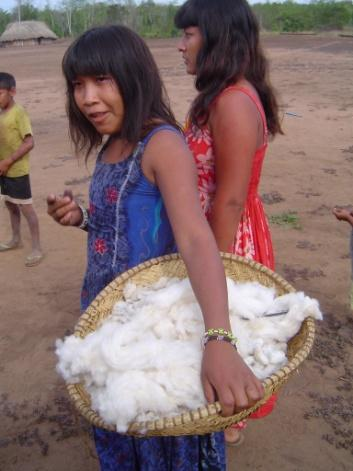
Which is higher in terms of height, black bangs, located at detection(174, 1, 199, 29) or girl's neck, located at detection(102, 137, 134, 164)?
black bangs, located at detection(174, 1, 199, 29)

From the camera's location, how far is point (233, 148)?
5.30 ft

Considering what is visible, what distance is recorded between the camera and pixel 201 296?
1.14 metres

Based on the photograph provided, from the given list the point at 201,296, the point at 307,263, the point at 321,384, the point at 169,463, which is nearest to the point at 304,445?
the point at 321,384

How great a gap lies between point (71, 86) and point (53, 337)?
78.9 inches

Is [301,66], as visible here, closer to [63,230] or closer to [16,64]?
[16,64]

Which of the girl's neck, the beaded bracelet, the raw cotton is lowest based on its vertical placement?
the raw cotton

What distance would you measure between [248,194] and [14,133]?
270 centimetres

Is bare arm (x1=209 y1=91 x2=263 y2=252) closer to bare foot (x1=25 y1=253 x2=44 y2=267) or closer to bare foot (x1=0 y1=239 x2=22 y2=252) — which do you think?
bare foot (x1=25 y1=253 x2=44 y2=267)

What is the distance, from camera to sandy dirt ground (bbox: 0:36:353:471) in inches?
89.4

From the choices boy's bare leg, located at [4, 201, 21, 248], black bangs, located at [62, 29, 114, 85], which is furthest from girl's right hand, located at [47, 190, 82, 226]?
boy's bare leg, located at [4, 201, 21, 248]

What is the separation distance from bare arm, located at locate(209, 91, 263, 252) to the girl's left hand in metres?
0.71

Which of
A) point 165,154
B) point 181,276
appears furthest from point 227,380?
point 165,154

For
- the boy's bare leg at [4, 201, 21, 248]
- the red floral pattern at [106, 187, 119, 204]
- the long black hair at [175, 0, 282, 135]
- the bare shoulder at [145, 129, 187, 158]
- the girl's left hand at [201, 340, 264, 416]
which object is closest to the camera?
the girl's left hand at [201, 340, 264, 416]

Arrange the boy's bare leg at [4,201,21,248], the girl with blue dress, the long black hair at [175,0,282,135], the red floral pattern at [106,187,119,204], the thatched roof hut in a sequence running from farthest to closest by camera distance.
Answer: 1. the thatched roof hut
2. the boy's bare leg at [4,201,21,248]
3. the long black hair at [175,0,282,135]
4. the red floral pattern at [106,187,119,204]
5. the girl with blue dress
